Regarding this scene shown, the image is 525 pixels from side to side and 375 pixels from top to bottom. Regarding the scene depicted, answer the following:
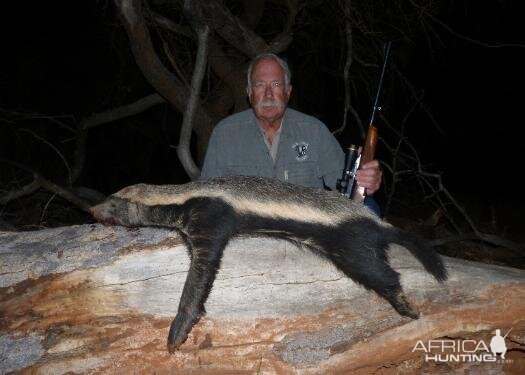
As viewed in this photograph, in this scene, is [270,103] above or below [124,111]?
above

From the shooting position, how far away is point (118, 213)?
432cm

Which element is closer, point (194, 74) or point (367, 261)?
point (367, 261)

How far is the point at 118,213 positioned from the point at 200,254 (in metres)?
1.27

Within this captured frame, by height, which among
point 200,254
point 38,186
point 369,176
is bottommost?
point 38,186

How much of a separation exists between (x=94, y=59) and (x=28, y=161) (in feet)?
11.3

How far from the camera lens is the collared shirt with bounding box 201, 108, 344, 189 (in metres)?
5.51

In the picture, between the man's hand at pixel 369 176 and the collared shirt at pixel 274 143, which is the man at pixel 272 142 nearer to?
the collared shirt at pixel 274 143

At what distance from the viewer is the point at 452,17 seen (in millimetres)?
11789

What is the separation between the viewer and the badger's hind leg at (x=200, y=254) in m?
3.25

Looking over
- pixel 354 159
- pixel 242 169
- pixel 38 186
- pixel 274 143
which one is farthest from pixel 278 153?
pixel 38 186

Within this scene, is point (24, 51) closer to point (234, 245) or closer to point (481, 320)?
point (234, 245)

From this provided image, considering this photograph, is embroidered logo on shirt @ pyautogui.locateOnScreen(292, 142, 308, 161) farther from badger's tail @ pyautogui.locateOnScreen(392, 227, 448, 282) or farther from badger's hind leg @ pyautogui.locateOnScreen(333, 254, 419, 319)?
badger's hind leg @ pyautogui.locateOnScreen(333, 254, 419, 319)

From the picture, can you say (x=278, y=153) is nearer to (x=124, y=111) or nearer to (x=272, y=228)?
(x=272, y=228)

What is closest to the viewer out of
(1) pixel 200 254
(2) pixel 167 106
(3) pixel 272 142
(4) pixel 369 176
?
(1) pixel 200 254
